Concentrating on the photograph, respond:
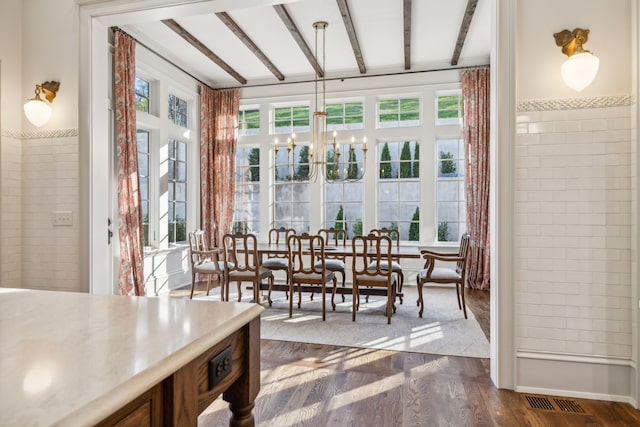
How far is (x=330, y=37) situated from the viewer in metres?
4.66

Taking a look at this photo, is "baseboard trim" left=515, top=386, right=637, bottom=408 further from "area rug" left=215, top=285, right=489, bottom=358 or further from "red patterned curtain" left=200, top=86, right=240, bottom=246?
"red patterned curtain" left=200, top=86, right=240, bottom=246

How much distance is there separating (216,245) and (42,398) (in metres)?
5.82

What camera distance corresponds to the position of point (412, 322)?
382 centimetres

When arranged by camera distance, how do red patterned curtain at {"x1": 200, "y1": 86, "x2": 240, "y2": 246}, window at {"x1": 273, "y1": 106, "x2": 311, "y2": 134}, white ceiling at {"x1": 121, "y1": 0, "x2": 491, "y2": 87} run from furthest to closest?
1. window at {"x1": 273, "y1": 106, "x2": 311, "y2": 134}
2. red patterned curtain at {"x1": 200, "y1": 86, "x2": 240, "y2": 246}
3. white ceiling at {"x1": 121, "y1": 0, "x2": 491, "y2": 87}

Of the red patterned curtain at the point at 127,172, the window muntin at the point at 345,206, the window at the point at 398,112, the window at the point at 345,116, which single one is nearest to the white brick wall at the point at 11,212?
the red patterned curtain at the point at 127,172

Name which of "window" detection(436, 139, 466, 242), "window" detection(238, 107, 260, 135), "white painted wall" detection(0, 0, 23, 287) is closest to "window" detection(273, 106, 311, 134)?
"window" detection(238, 107, 260, 135)

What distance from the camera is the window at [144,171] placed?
195 inches

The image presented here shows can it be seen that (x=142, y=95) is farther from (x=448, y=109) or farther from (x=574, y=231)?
(x=574, y=231)

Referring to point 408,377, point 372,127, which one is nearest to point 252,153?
point 372,127

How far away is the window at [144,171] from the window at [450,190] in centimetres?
404

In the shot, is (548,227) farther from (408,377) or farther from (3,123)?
(3,123)

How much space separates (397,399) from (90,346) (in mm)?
1916

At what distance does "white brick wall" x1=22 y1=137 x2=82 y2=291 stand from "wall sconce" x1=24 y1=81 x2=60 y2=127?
165 millimetres

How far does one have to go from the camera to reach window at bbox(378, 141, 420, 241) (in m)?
5.88
